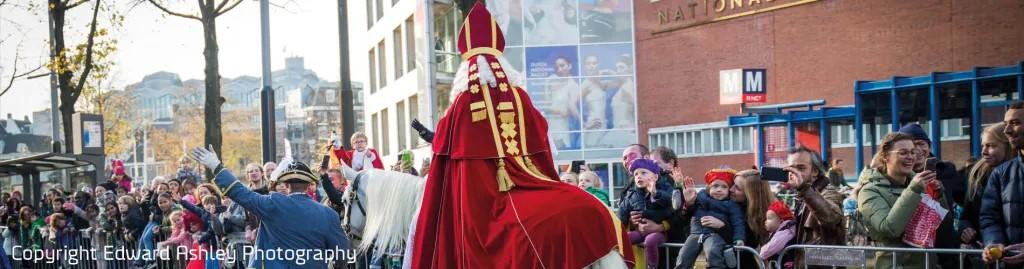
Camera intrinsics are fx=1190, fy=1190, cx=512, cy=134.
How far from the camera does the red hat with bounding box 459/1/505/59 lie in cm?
796

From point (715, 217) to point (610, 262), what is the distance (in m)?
1.87

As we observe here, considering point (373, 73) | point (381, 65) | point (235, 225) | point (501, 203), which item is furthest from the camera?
point (373, 73)

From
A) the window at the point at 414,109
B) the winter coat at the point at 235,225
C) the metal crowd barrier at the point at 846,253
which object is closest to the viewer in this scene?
the metal crowd barrier at the point at 846,253

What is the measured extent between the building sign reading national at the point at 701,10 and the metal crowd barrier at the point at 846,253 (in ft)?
93.3

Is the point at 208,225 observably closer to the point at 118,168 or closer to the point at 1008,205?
the point at 1008,205

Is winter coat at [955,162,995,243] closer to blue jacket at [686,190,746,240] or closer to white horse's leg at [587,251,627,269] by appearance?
blue jacket at [686,190,746,240]

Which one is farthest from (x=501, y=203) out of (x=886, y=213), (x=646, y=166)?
(x=886, y=213)

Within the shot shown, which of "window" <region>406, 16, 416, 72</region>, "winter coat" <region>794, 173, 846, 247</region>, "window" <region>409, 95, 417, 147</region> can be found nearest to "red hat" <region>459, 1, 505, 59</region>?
"winter coat" <region>794, 173, 846, 247</region>

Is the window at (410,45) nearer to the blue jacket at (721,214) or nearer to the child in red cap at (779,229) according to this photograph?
the blue jacket at (721,214)

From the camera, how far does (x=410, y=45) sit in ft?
130

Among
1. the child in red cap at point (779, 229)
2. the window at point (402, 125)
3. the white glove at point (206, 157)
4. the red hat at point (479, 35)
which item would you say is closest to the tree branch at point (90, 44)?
the window at point (402, 125)

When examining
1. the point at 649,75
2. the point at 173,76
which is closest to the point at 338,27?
the point at 649,75

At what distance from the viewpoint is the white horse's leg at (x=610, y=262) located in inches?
281

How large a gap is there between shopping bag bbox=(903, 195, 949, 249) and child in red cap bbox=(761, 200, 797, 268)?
1.04 metres
